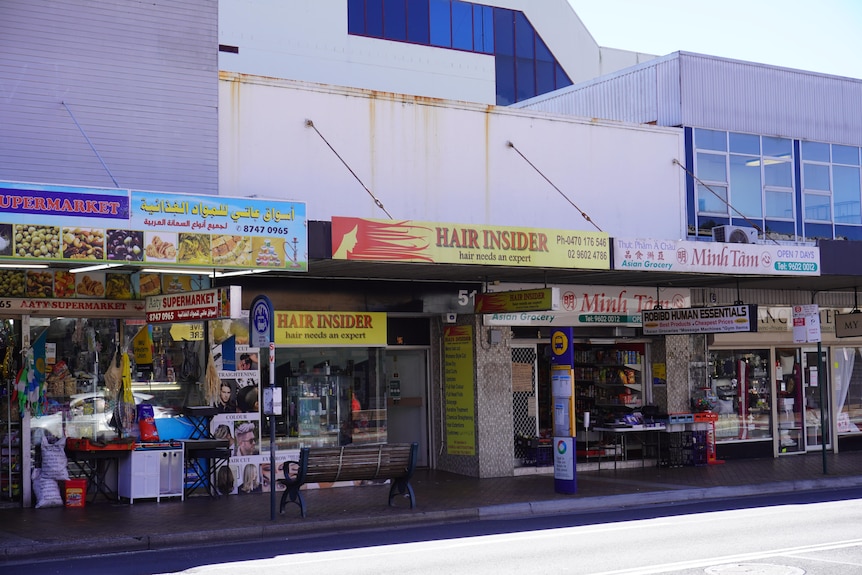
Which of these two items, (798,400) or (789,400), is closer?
(789,400)

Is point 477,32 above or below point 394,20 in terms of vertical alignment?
above

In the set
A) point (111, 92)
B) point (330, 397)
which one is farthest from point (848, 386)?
point (111, 92)

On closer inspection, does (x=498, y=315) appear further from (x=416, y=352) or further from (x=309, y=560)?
(x=309, y=560)

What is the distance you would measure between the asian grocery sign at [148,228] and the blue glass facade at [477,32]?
26.1m

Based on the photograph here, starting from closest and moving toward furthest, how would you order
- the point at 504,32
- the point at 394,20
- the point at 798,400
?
the point at 798,400 < the point at 394,20 < the point at 504,32

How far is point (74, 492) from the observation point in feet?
50.7

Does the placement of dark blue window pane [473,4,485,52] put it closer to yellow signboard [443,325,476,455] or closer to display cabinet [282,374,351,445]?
yellow signboard [443,325,476,455]

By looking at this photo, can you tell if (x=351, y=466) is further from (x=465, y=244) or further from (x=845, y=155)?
(x=845, y=155)

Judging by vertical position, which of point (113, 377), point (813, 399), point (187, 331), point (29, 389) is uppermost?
point (187, 331)

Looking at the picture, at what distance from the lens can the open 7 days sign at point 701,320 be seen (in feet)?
62.4

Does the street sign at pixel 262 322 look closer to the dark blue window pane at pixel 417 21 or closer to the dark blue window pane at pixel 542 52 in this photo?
the dark blue window pane at pixel 417 21

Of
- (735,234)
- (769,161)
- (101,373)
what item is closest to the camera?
(101,373)

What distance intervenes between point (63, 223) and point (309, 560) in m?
4.77

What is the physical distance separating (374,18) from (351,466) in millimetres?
28196
